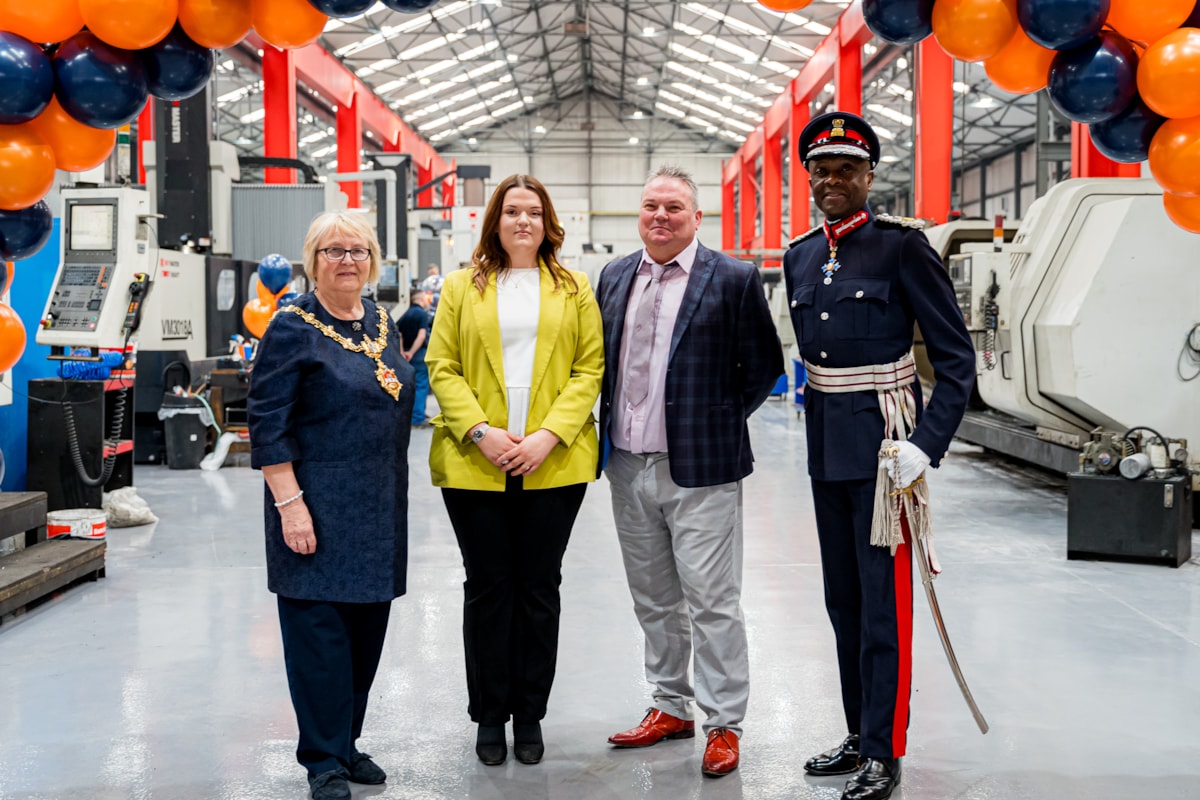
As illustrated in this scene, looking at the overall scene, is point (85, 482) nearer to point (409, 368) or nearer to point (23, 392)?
point (23, 392)

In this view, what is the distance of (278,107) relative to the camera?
16.0 metres

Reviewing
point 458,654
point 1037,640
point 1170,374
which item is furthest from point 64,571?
point 1170,374

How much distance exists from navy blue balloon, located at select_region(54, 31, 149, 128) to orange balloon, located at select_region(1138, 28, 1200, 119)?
254cm

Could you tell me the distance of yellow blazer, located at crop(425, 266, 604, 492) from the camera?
2.61m

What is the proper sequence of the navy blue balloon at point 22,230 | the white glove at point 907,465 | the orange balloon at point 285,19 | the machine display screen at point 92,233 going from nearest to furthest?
the white glove at point 907,465 → the orange balloon at point 285,19 → the navy blue balloon at point 22,230 → the machine display screen at point 92,233

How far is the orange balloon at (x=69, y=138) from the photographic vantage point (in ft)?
9.10

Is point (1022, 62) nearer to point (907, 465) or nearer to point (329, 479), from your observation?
point (907, 465)

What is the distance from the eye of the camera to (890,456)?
95.7 inches

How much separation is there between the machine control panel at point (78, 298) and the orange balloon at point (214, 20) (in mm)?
3824

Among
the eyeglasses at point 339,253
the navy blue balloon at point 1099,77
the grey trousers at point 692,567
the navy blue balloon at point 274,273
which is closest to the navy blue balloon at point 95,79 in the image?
the eyeglasses at point 339,253

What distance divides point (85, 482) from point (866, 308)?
4720 millimetres

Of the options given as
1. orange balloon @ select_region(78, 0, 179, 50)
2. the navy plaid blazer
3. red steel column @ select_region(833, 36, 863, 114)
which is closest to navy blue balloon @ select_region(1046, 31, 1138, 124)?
the navy plaid blazer

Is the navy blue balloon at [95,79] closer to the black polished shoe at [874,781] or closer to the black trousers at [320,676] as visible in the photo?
the black trousers at [320,676]

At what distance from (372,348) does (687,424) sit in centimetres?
80
